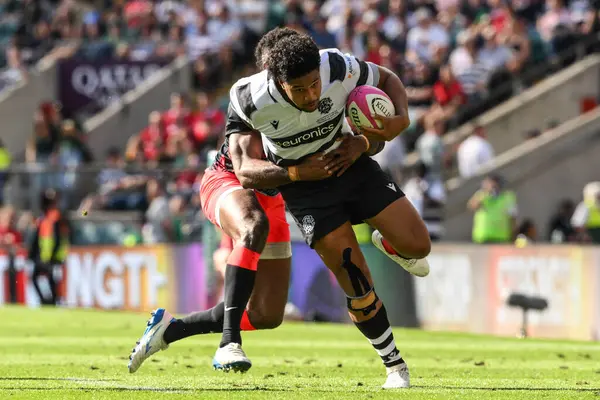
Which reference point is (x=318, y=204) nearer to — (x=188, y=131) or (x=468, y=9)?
(x=188, y=131)

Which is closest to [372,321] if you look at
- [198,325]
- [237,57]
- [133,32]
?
[198,325]

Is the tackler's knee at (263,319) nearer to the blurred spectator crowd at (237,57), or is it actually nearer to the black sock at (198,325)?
the black sock at (198,325)

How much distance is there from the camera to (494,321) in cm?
1703

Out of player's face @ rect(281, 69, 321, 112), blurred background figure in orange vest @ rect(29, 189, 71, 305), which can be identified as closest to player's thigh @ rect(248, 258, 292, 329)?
player's face @ rect(281, 69, 321, 112)

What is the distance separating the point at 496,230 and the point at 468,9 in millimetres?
7278

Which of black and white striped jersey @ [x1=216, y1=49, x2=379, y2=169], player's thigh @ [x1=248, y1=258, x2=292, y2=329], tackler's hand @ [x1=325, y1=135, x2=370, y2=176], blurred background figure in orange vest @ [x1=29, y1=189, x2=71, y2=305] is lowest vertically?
blurred background figure in orange vest @ [x1=29, y1=189, x2=71, y2=305]

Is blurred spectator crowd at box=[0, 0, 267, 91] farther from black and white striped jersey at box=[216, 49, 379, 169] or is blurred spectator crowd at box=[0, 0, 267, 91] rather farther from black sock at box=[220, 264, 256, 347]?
black sock at box=[220, 264, 256, 347]

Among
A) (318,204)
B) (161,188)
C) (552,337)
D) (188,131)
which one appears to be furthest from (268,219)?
(188,131)

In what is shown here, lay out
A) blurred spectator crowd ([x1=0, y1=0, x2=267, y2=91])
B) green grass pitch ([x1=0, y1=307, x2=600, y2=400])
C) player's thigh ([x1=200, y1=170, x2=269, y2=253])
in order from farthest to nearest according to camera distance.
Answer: blurred spectator crowd ([x1=0, y1=0, x2=267, y2=91]) < player's thigh ([x1=200, y1=170, x2=269, y2=253]) < green grass pitch ([x1=0, y1=307, x2=600, y2=400])

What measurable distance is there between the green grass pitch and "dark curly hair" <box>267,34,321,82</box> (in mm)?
1992

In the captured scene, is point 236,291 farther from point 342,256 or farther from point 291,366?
point 291,366

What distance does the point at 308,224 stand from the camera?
29.6ft

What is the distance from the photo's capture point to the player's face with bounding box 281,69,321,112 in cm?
841

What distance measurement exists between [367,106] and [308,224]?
883 mm
